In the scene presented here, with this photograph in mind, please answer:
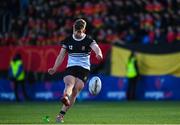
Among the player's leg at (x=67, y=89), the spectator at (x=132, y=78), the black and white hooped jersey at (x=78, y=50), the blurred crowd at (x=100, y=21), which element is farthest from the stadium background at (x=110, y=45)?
the player's leg at (x=67, y=89)

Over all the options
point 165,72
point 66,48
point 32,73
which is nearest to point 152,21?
point 165,72

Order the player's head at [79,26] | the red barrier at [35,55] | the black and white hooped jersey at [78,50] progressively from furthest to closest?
the red barrier at [35,55]
the black and white hooped jersey at [78,50]
the player's head at [79,26]

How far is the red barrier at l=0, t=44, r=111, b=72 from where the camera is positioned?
34.9 metres

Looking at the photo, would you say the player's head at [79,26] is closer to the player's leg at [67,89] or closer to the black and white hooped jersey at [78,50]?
the black and white hooped jersey at [78,50]

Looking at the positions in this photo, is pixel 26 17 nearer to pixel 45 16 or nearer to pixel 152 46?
pixel 45 16

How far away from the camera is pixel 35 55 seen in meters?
35.8

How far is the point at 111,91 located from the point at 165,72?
265cm

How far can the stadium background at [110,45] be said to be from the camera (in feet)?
109


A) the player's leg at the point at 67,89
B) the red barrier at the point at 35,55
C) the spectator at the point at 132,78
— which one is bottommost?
the spectator at the point at 132,78

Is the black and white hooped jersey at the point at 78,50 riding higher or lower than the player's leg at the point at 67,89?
higher

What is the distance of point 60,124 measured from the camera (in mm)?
17703

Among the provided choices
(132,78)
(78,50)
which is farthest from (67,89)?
(132,78)

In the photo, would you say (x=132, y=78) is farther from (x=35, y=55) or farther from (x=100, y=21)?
(x=35, y=55)

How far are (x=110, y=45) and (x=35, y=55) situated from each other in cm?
394
